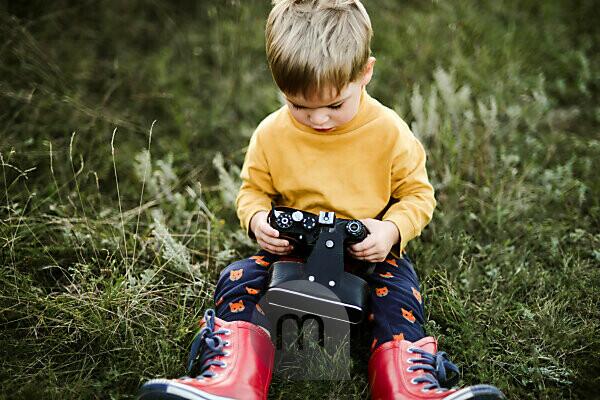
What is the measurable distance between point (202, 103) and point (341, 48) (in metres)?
1.95

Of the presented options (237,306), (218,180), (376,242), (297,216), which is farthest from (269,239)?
(218,180)

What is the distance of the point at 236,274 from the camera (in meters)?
2.36

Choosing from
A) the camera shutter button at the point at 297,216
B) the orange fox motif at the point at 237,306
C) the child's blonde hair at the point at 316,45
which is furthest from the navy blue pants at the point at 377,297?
the child's blonde hair at the point at 316,45

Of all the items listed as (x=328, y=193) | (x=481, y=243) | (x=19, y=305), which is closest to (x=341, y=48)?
(x=328, y=193)

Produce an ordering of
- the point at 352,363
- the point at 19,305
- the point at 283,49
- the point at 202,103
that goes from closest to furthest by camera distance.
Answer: the point at 283,49
the point at 352,363
the point at 19,305
the point at 202,103

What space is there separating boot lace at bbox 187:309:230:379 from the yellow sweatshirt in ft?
1.40

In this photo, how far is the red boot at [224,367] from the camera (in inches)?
73.9

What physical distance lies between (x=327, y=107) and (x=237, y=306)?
763mm

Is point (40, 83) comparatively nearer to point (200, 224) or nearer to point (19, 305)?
point (200, 224)

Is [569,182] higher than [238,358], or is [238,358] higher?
[569,182]

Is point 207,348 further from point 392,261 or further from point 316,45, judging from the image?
point 316,45

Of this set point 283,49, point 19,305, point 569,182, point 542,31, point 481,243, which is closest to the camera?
point 283,49

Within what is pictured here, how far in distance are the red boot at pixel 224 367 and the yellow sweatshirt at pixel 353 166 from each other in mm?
431

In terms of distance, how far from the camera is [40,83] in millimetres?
3459
